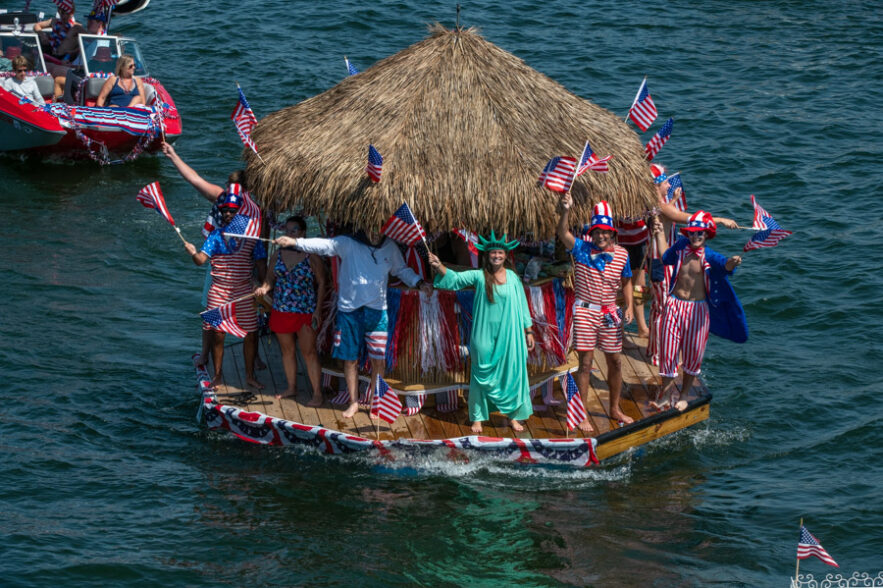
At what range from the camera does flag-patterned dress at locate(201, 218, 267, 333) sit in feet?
36.7

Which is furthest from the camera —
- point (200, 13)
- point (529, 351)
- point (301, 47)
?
point (200, 13)

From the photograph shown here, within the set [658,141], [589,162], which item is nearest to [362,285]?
[589,162]

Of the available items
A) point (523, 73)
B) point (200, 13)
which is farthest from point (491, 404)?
point (200, 13)

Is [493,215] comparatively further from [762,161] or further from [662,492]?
[762,161]

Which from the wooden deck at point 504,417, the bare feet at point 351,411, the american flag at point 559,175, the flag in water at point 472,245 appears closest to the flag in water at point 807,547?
the wooden deck at point 504,417

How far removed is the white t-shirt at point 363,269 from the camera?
1073cm

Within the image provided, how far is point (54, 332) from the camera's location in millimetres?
14844

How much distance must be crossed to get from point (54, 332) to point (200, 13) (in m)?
16.1

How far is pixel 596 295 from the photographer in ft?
35.7

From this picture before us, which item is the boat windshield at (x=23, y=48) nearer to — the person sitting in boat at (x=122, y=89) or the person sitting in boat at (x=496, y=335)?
the person sitting in boat at (x=122, y=89)

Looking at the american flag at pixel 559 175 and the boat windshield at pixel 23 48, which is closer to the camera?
the american flag at pixel 559 175

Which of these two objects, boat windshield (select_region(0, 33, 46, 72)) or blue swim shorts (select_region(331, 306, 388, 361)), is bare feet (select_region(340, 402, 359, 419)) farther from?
boat windshield (select_region(0, 33, 46, 72))

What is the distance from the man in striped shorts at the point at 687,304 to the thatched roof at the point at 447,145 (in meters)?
0.67

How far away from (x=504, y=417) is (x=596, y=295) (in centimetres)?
156
